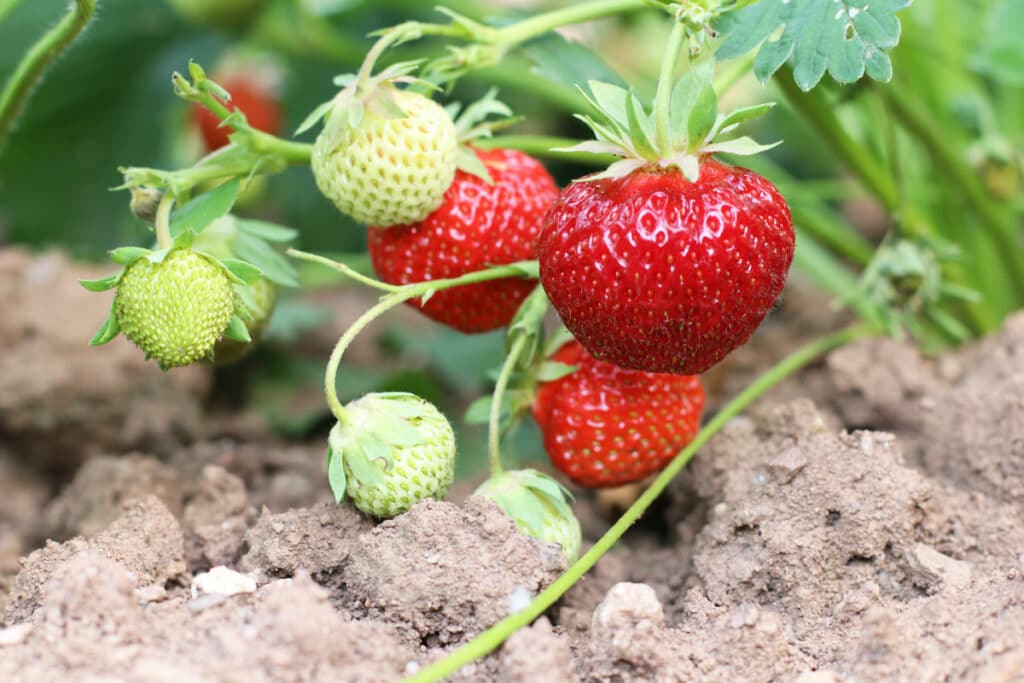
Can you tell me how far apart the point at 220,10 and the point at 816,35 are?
48.4 inches

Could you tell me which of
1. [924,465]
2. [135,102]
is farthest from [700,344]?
[135,102]

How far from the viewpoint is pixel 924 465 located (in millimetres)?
1172

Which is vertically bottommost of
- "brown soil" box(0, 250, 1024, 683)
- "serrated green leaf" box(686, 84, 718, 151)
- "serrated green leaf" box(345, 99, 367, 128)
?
"brown soil" box(0, 250, 1024, 683)

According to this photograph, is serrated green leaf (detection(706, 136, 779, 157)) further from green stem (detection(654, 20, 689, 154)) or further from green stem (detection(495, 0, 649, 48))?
green stem (detection(495, 0, 649, 48))

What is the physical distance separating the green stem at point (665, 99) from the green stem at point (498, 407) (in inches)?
9.5

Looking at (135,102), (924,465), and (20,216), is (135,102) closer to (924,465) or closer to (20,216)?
(20,216)

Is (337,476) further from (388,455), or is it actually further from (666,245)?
(666,245)

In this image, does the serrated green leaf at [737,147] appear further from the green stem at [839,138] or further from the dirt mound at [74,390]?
the dirt mound at [74,390]

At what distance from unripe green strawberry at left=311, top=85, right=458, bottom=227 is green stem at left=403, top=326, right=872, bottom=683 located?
0.36 meters

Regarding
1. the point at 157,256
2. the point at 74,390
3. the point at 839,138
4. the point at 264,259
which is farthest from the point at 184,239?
the point at 839,138

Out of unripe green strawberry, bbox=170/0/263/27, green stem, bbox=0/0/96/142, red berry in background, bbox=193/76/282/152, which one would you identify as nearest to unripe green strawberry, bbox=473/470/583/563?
green stem, bbox=0/0/96/142

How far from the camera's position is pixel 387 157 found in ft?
3.32

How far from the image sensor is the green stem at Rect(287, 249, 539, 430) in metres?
0.96

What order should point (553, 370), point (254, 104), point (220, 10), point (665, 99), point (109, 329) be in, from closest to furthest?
point (665, 99) → point (109, 329) → point (553, 370) → point (220, 10) → point (254, 104)
